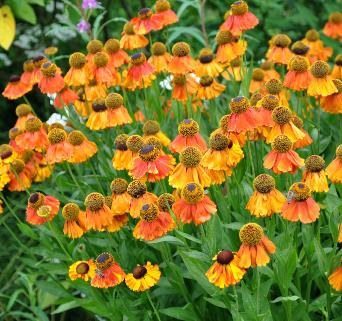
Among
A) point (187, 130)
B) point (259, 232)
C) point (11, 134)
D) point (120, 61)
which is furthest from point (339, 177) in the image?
point (11, 134)

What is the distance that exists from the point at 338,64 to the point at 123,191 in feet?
3.34

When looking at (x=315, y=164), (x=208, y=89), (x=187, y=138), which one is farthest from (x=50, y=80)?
(x=315, y=164)

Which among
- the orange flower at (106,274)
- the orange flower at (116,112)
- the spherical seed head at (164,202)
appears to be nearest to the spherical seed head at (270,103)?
the spherical seed head at (164,202)

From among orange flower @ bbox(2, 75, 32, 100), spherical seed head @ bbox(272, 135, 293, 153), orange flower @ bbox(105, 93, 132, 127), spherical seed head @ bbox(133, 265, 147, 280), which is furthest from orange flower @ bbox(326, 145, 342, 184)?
orange flower @ bbox(2, 75, 32, 100)

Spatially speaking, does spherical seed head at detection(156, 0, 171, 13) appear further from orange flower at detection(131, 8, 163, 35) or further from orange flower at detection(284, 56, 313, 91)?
orange flower at detection(284, 56, 313, 91)

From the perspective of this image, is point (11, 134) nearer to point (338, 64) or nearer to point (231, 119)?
point (231, 119)

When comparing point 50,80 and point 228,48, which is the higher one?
point 228,48

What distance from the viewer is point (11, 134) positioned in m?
2.37

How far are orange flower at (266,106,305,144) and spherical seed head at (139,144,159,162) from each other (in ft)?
1.08

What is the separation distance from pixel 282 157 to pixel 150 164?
35 cm

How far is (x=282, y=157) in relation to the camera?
1628 millimetres

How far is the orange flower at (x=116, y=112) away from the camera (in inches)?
81.6

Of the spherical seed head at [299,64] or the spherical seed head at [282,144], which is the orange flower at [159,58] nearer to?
the spherical seed head at [299,64]

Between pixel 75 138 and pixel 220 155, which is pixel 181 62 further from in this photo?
pixel 220 155
